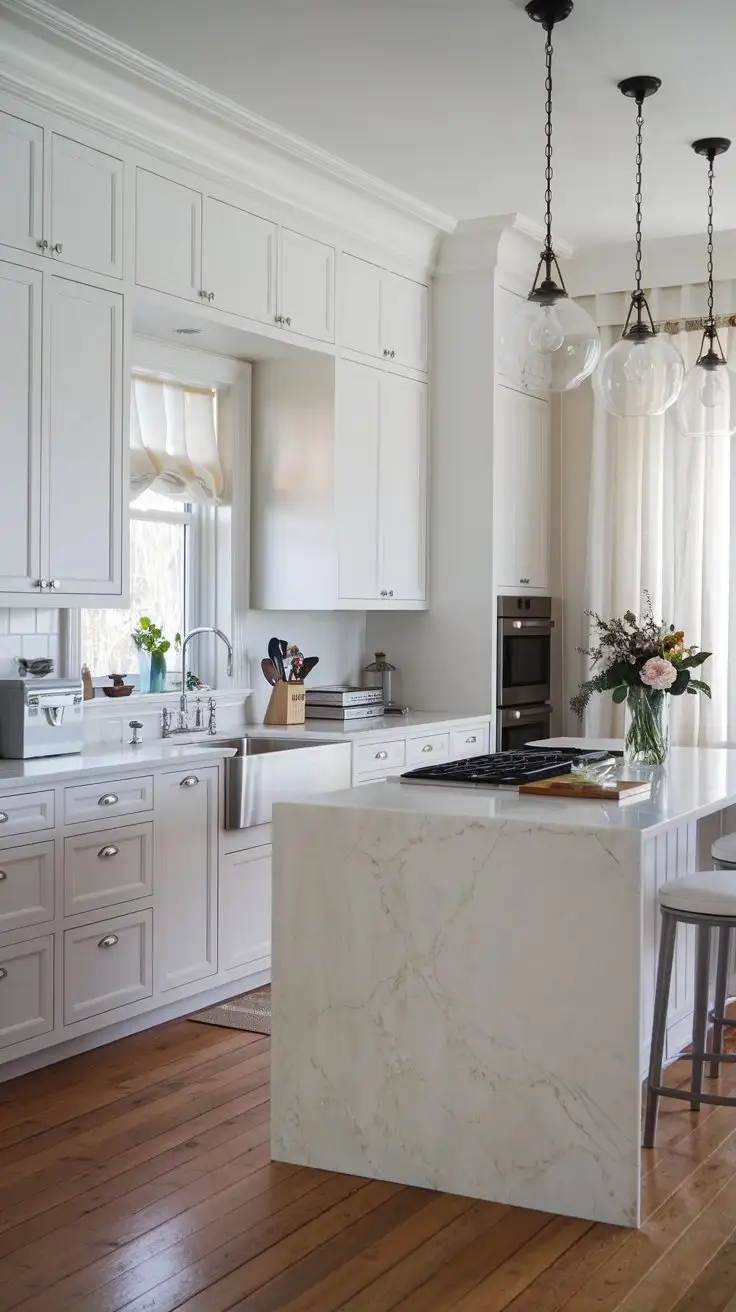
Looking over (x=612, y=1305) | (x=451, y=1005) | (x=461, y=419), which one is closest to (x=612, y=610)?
(x=461, y=419)

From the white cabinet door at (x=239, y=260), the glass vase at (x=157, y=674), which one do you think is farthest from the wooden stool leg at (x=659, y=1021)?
the white cabinet door at (x=239, y=260)

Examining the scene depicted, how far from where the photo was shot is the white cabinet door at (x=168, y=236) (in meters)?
4.34

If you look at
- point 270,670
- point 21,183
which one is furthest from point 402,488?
point 21,183

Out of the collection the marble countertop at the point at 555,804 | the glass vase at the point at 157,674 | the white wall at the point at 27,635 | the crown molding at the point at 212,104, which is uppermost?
the crown molding at the point at 212,104

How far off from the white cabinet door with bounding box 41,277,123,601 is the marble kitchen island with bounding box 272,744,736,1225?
1.34 meters

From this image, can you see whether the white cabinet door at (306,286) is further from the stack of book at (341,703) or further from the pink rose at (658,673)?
the pink rose at (658,673)

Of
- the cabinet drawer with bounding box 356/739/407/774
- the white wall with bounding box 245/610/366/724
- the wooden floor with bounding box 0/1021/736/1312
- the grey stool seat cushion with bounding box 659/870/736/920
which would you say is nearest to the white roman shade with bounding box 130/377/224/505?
the white wall with bounding box 245/610/366/724

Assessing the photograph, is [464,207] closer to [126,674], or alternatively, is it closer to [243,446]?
[243,446]

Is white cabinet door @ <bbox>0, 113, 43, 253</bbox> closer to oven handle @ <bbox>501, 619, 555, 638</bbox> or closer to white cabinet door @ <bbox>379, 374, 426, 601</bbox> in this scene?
white cabinet door @ <bbox>379, 374, 426, 601</bbox>

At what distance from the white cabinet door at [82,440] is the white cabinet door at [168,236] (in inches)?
8.5

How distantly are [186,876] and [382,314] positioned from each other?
2.63m

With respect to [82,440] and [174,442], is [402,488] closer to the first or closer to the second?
[174,442]

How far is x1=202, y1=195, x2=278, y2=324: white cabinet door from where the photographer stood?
15.2 feet

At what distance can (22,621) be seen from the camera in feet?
14.3
